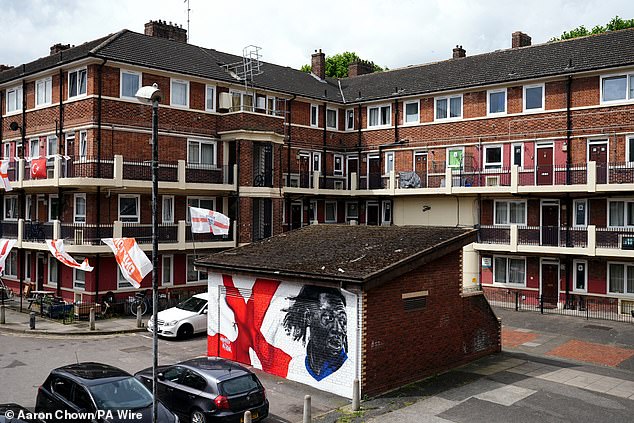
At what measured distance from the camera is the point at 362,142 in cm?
3762

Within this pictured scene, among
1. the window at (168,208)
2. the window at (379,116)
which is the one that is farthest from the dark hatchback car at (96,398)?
the window at (379,116)

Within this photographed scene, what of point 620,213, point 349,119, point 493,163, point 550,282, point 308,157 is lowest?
point 550,282

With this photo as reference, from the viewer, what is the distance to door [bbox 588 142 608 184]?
27.3 meters

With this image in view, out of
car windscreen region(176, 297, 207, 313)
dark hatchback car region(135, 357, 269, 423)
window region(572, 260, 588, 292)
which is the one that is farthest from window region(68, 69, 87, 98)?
window region(572, 260, 588, 292)

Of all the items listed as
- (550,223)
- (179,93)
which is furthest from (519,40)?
(179,93)

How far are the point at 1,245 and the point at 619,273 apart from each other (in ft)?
89.8

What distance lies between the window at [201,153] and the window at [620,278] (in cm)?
1995

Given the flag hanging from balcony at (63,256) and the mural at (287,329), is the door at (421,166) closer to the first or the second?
the mural at (287,329)

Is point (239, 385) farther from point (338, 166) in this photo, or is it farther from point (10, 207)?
point (338, 166)

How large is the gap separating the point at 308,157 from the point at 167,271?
465 inches

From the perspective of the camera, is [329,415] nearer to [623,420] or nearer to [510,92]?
[623,420]

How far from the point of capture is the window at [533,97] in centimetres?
3039

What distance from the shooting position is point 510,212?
31.4m

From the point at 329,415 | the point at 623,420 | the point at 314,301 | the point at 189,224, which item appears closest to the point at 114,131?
the point at 189,224
